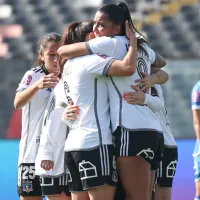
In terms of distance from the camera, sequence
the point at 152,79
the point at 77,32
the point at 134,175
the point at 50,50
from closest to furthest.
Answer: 1. the point at 134,175
2. the point at 152,79
3. the point at 77,32
4. the point at 50,50

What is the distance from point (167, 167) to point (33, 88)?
102cm

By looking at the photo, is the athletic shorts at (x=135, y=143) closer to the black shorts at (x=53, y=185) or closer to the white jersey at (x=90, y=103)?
the white jersey at (x=90, y=103)

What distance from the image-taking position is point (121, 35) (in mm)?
3250

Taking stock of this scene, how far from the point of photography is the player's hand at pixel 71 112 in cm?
319

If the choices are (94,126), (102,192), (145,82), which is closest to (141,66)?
(145,82)

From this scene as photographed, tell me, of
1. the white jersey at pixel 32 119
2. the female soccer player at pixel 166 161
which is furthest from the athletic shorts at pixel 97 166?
the white jersey at pixel 32 119

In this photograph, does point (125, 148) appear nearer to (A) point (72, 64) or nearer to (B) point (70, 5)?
(A) point (72, 64)

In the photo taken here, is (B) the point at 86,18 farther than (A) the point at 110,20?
Yes

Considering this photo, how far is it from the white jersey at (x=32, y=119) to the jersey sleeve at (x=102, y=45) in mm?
1022

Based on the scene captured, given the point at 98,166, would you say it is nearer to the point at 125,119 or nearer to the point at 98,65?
the point at 125,119

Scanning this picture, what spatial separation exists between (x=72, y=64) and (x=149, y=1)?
863cm

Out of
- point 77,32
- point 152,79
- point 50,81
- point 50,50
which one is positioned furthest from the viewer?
point 50,50

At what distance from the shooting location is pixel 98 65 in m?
3.13

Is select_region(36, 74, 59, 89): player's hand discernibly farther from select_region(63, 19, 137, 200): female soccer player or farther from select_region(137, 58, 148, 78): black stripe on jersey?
select_region(137, 58, 148, 78): black stripe on jersey
